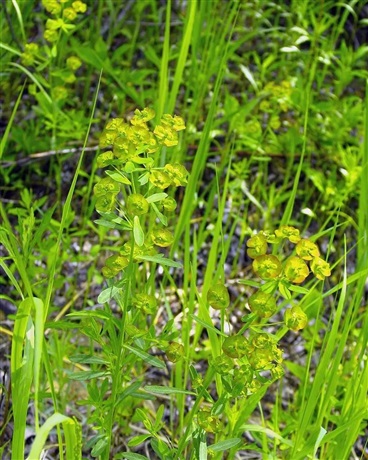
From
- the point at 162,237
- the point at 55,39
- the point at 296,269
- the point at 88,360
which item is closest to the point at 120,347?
the point at 88,360

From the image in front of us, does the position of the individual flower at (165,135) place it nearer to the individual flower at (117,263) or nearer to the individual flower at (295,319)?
the individual flower at (117,263)

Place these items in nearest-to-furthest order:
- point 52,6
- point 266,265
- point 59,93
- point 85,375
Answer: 1. point 266,265
2. point 85,375
3. point 52,6
4. point 59,93

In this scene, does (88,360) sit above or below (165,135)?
below

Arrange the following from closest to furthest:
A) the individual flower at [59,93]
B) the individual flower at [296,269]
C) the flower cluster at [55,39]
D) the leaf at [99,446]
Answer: the individual flower at [296,269], the leaf at [99,446], the flower cluster at [55,39], the individual flower at [59,93]

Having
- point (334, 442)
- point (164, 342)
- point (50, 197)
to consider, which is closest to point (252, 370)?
point (164, 342)

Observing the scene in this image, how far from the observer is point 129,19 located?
8.25ft

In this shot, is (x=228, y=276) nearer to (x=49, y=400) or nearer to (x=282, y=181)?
(x=282, y=181)

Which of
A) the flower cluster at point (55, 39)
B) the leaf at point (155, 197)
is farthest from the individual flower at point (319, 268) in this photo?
the flower cluster at point (55, 39)

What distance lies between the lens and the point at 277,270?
97cm

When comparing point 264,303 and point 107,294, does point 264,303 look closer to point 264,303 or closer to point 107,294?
point 264,303

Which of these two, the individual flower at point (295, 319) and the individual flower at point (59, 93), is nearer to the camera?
the individual flower at point (295, 319)

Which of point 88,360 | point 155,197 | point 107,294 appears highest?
point 155,197

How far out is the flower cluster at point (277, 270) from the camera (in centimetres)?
96

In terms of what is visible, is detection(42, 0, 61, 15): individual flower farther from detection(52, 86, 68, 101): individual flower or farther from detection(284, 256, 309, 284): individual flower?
detection(284, 256, 309, 284): individual flower
